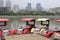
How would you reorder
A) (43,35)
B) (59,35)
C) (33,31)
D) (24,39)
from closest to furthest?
(59,35)
(24,39)
(43,35)
(33,31)

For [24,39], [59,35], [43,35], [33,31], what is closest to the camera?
[59,35]

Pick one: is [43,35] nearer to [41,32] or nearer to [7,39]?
[41,32]

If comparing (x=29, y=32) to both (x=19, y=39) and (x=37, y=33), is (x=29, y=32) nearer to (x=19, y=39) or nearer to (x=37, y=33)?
(x=37, y=33)

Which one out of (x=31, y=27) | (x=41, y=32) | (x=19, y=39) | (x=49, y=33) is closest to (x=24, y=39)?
(x=19, y=39)

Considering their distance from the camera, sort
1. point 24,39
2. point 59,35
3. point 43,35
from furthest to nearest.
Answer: point 43,35 < point 24,39 < point 59,35

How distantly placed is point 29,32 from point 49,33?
11.7 ft

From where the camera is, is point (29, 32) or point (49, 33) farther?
point (29, 32)

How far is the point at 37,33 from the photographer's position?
18625 millimetres

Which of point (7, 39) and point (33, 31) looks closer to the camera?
point (7, 39)

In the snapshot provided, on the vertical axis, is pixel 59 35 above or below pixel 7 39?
above

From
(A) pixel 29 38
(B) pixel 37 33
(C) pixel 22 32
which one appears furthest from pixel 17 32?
(A) pixel 29 38

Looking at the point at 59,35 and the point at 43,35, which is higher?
the point at 59,35

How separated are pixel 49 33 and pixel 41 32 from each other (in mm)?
2048

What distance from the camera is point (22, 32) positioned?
19.0m
